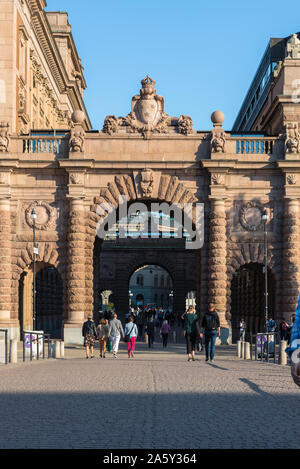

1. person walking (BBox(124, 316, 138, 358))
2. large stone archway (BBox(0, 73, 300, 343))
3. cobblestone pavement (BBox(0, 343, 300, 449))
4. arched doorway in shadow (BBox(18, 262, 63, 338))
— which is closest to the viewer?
cobblestone pavement (BBox(0, 343, 300, 449))

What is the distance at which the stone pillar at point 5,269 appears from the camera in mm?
37469

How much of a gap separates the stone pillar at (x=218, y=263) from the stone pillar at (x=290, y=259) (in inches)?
115

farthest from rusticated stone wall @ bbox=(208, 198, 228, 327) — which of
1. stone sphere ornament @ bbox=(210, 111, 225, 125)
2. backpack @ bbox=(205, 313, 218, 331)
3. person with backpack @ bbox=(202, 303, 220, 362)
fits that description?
backpack @ bbox=(205, 313, 218, 331)

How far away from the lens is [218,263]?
37.4m

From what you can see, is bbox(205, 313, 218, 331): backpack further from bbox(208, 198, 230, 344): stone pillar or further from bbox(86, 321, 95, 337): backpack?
bbox(208, 198, 230, 344): stone pillar

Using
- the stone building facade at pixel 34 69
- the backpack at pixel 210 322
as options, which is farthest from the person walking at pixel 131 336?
the stone building facade at pixel 34 69

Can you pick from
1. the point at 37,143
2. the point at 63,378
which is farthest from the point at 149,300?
the point at 63,378

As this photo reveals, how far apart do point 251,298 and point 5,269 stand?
72.4ft

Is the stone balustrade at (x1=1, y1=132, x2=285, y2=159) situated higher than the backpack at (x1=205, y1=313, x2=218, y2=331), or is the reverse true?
the stone balustrade at (x1=1, y1=132, x2=285, y2=159)

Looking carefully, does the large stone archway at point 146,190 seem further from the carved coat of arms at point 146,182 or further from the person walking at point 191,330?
the person walking at point 191,330

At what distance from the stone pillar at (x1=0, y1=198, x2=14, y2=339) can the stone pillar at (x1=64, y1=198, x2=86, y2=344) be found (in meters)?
2.88

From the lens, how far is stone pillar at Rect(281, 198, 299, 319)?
37.2m

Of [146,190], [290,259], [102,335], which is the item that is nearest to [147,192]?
[146,190]
